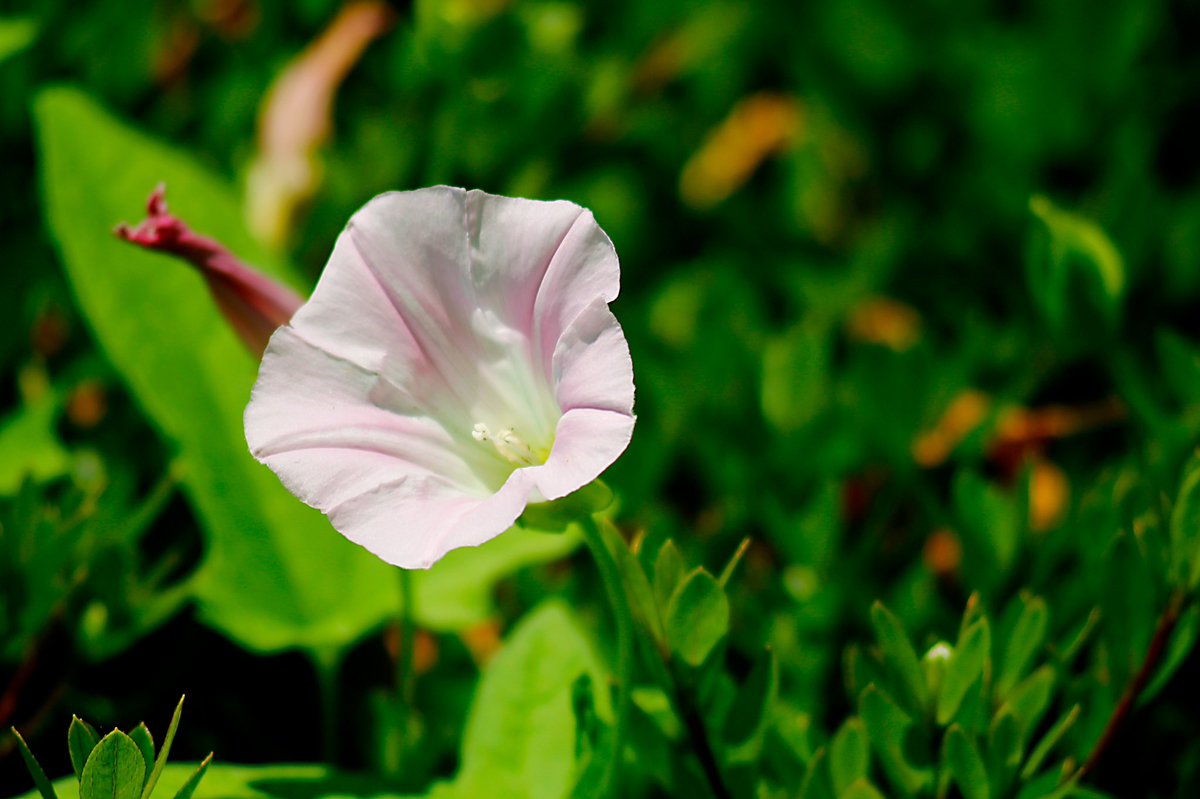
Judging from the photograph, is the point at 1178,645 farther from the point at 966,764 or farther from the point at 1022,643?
the point at 966,764

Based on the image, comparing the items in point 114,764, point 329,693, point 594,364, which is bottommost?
point 329,693

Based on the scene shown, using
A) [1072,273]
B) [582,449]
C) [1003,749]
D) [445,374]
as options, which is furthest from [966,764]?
[1072,273]

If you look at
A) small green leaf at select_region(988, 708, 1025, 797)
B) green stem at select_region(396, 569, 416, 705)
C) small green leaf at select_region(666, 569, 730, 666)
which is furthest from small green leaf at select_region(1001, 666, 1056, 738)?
green stem at select_region(396, 569, 416, 705)

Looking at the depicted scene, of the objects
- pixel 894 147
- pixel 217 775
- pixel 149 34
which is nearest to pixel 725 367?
pixel 894 147

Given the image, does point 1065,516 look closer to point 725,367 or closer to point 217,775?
point 725,367

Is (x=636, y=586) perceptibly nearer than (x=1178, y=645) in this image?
Yes
